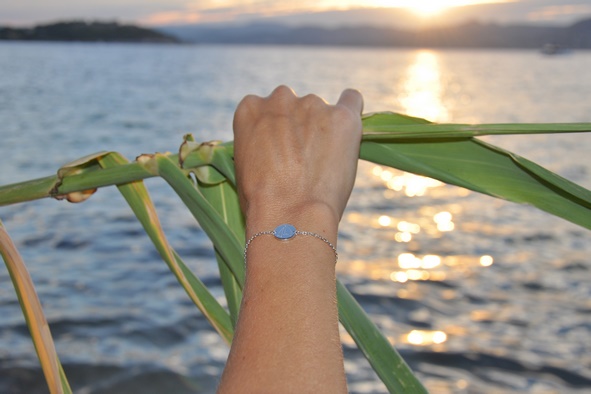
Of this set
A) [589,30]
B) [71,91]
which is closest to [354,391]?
[71,91]

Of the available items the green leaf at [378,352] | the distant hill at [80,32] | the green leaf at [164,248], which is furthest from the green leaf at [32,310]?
the distant hill at [80,32]

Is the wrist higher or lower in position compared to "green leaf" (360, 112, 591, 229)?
lower

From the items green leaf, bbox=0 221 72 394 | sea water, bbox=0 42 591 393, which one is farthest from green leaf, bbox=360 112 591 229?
sea water, bbox=0 42 591 393

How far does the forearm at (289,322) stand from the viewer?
2.69 ft

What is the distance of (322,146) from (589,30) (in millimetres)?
146608

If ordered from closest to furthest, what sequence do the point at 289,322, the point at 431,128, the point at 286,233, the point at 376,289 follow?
the point at 289,322, the point at 286,233, the point at 431,128, the point at 376,289

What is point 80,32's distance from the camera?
13175 centimetres

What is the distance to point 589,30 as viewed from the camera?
438 ft

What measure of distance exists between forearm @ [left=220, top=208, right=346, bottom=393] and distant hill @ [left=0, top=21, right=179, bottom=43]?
135 m

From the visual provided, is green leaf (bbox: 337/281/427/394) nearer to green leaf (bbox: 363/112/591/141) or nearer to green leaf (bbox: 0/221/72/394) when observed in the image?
green leaf (bbox: 363/112/591/141)

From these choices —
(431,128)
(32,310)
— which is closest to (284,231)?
(431,128)

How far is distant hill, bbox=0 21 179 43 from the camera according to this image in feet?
422

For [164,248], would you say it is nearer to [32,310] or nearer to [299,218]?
[32,310]

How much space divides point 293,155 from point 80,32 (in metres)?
140
